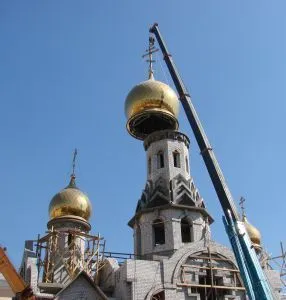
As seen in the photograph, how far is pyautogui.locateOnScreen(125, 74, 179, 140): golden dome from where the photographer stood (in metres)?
23.1

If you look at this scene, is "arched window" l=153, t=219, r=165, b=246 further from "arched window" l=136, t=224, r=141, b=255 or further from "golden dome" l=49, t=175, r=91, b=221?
"golden dome" l=49, t=175, r=91, b=221

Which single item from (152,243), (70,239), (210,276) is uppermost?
(70,239)

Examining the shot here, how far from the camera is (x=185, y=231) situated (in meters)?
20.2

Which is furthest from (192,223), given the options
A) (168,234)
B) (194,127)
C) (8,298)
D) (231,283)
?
(8,298)

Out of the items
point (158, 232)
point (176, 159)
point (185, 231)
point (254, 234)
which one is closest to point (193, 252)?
point (185, 231)

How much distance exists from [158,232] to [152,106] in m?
5.83

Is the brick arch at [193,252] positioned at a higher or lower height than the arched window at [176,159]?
lower

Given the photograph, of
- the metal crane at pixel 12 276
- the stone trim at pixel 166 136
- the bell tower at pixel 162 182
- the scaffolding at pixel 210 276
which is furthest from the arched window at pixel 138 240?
the metal crane at pixel 12 276

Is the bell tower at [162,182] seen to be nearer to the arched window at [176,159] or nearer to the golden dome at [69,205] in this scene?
the arched window at [176,159]

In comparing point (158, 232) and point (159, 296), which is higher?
point (158, 232)

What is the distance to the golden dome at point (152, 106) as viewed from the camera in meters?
23.1

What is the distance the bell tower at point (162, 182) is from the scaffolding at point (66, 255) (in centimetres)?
185

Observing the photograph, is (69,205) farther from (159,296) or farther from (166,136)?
(159,296)

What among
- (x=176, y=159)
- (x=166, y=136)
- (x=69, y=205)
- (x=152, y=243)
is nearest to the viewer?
(x=152, y=243)
